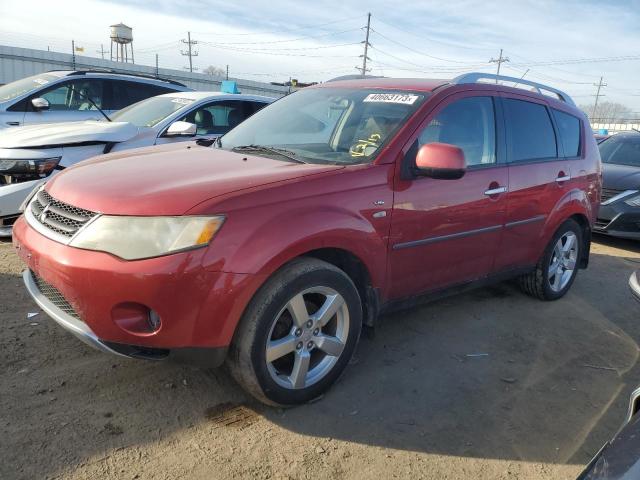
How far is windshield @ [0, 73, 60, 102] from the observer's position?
6714mm

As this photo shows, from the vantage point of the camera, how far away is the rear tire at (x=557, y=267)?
4.48 meters

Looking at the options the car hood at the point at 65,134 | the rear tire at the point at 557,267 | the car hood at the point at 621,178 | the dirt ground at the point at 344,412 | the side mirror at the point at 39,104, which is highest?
the side mirror at the point at 39,104

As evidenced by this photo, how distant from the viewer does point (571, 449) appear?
2627 millimetres

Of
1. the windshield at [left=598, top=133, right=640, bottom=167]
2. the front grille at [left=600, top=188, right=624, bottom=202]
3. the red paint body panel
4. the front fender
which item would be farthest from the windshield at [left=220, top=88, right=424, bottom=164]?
the windshield at [left=598, top=133, right=640, bottom=167]

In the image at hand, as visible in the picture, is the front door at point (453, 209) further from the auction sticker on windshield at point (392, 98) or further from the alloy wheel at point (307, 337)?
the alloy wheel at point (307, 337)

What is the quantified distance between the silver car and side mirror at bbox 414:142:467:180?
5.31 meters

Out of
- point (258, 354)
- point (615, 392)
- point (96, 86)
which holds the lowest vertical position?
point (615, 392)

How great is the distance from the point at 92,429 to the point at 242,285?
993 millimetres

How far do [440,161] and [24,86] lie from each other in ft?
20.7

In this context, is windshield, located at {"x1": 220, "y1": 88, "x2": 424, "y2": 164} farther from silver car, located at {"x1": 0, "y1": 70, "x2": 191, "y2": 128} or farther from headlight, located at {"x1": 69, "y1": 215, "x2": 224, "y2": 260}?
silver car, located at {"x1": 0, "y1": 70, "x2": 191, "y2": 128}

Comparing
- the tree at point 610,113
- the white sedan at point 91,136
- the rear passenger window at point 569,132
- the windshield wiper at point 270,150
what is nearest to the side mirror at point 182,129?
the white sedan at point 91,136

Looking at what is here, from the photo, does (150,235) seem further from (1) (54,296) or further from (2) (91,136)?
(2) (91,136)

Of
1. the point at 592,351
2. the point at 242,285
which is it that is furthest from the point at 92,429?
the point at 592,351

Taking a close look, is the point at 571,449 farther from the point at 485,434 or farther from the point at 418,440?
the point at 418,440
